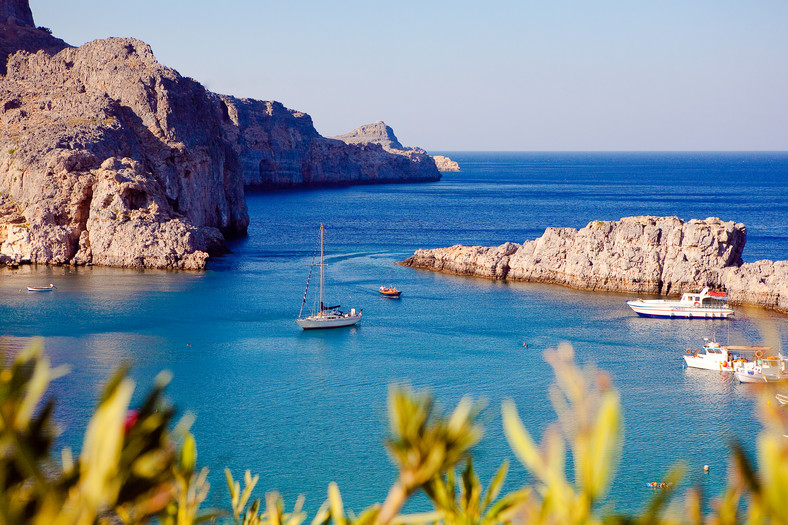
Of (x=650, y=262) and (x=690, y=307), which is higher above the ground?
(x=650, y=262)

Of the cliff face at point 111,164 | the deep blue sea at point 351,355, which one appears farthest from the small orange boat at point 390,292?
the cliff face at point 111,164

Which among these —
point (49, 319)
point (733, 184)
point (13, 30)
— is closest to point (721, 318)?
point (49, 319)

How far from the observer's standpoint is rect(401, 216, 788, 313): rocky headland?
43719 millimetres

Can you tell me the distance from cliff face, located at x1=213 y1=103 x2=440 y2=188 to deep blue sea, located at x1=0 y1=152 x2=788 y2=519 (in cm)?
7019

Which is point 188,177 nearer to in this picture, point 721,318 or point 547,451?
point 721,318

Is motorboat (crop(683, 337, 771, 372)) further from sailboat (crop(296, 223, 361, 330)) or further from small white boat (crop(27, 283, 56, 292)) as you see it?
small white boat (crop(27, 283, 56, 292))

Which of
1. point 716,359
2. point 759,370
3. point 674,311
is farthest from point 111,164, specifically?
point 759,370

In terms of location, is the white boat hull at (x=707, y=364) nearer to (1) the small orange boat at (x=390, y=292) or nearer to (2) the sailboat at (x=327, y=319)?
(2) the sailboat at (x=327, y=319)

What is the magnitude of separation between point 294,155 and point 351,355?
368 feet

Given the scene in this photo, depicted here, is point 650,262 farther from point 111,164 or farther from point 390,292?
point 111,164

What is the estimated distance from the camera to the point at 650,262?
152 ft

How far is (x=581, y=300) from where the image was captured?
147 feet

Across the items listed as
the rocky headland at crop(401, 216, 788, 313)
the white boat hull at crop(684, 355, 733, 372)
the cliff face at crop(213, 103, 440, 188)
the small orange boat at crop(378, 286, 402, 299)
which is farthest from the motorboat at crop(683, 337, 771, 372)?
the cliff face at crop(213, 103, 440, 188)

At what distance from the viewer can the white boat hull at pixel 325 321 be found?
124 feet
